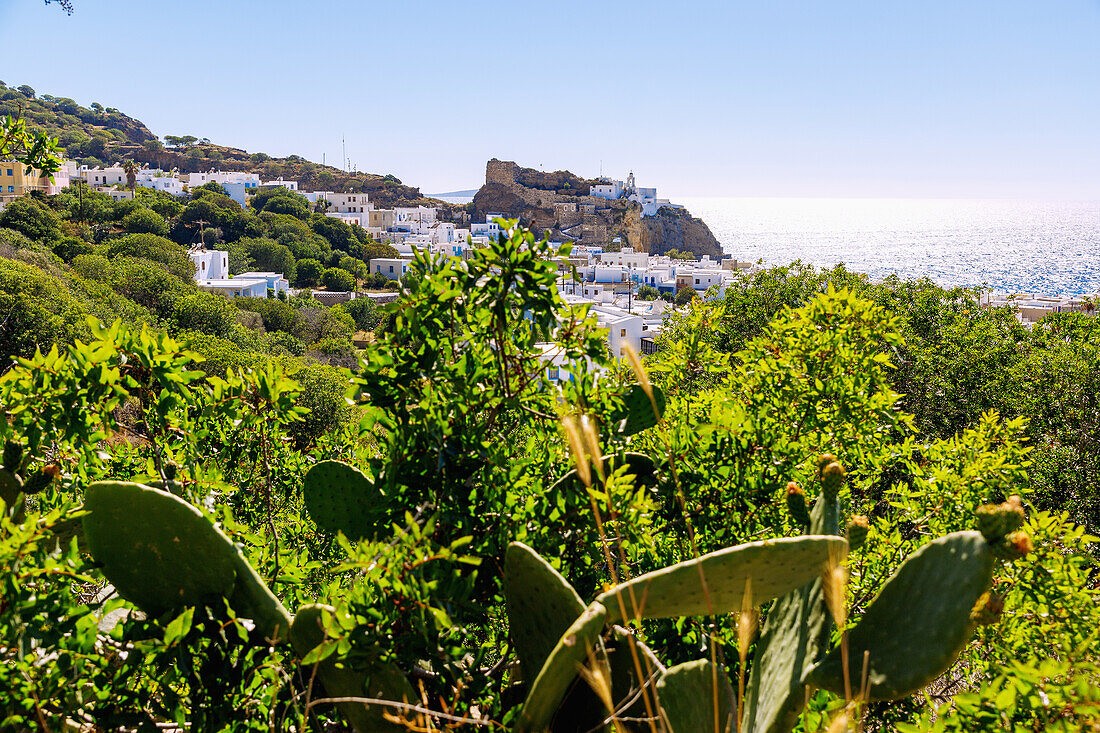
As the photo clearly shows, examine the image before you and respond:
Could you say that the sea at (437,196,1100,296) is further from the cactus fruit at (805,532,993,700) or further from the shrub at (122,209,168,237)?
the cactus fruit at (805,532,993,700)

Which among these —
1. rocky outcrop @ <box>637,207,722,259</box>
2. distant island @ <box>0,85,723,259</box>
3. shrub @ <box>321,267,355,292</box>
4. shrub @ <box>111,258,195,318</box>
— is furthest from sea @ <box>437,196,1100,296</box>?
shrub @ <box>111,258,195,318</box>

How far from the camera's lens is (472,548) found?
163 centimetres

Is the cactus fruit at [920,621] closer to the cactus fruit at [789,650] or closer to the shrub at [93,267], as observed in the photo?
the cactus fruit at [789,650]

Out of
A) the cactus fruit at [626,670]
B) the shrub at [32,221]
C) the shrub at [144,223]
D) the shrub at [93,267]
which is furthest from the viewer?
the shrub at [144,223]

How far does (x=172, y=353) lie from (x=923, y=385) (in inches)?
285

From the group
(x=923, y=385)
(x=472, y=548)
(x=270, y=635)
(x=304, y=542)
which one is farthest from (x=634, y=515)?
(x=923, y=385)

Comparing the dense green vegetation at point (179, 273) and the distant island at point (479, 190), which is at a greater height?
the distant island at point (479, 190)

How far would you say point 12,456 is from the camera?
1.71 meters

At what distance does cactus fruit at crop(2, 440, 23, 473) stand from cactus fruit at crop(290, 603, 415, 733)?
2.79 feet

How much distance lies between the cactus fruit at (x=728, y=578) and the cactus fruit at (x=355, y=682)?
45 cm

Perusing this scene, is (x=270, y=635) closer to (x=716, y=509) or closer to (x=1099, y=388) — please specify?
(x=716, y=509)

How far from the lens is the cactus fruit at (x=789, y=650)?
1.47 metres

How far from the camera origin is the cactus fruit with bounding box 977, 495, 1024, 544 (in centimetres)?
130

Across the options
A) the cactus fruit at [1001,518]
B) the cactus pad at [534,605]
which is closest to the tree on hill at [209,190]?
the cactus pad at [534,605]
